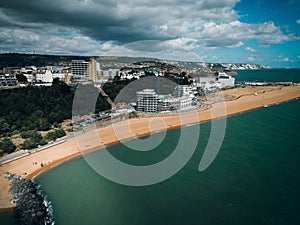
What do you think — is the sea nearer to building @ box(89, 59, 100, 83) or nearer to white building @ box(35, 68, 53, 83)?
white building @ box(35, 68, 53, 83)

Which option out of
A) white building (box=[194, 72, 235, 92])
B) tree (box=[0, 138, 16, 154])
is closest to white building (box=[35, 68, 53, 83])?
tree (box=[0, 138, 16, 154])

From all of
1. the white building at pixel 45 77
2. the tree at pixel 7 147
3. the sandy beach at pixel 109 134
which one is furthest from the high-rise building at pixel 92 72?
the tree at pixel 7 147

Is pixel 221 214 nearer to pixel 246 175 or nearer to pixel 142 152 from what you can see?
pixel 246 175

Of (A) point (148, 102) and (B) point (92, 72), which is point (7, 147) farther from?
(B) point (92, 72)

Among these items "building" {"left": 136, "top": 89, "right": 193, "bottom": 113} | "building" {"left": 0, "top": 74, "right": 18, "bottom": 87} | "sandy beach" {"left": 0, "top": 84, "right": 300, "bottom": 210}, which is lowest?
"sandy beach" {"left": 0, "top": 84, "right": 300, "bottom": 210}

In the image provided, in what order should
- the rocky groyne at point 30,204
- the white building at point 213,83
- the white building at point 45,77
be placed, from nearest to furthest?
the rocky groyne at point 30,204, the white building at point 45,77, the white building at point 213,83

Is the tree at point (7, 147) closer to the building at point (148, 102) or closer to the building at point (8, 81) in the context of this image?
the building at point (148, 102)
